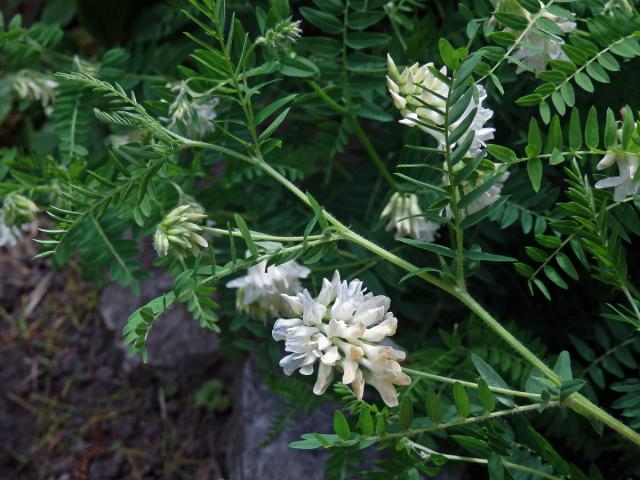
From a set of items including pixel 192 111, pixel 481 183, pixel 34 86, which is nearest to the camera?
pixel 481 183

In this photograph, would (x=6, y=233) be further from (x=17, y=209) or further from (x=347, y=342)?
(x=347, y=342)

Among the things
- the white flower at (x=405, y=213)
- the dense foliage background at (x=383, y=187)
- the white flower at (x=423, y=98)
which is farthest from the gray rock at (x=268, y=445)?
the white flower at (x=423, y=98)

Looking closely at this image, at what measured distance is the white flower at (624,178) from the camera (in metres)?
1.07

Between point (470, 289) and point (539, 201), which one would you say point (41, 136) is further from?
point (539, 201)

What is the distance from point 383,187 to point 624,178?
0.76 meters

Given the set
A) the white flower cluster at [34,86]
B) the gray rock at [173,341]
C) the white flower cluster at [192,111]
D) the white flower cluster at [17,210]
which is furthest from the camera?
the gray rock at [173,341]

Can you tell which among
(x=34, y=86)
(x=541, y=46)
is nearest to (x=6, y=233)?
(x=34, y=86)

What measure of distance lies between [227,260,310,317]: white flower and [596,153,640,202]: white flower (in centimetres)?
49

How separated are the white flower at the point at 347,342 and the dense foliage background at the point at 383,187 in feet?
0.25

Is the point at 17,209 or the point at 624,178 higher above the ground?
the point at 624,178

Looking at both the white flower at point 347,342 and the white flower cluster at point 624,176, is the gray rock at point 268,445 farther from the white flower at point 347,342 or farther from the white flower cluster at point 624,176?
the white flower cluster at point 624,176

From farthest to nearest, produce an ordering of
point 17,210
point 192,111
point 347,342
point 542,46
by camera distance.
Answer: point 17,210 → point 192,111 → point 542,46 → point 347,342

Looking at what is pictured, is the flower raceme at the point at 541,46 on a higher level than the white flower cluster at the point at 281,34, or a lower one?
higher

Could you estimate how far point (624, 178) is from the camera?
1074 millimetres
